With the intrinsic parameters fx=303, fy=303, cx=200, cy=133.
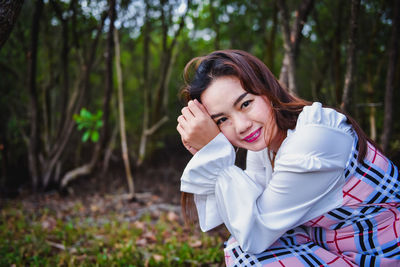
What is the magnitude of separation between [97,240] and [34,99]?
192 centimetres

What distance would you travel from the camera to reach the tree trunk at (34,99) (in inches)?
117

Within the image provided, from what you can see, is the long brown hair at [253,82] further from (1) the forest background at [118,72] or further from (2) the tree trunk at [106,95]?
(2) the tree trunk at [106,95]

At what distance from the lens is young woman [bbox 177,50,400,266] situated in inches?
49.2

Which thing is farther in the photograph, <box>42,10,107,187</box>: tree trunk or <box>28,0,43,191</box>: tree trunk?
<box>42,10,107,187</box>: tree trunk

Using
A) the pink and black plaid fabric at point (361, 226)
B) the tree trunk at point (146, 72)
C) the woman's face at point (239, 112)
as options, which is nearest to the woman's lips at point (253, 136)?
the woman's face at point (239, 112)

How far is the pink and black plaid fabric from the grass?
1022 millimetres

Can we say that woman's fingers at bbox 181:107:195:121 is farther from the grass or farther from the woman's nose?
the grass

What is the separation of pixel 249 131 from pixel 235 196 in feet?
1.06

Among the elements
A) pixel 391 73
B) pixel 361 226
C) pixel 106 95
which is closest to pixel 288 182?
pixel 361 226

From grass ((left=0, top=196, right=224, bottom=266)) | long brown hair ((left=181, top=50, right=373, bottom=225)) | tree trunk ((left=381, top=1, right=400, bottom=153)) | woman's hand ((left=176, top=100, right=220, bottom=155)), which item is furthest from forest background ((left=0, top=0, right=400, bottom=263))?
woman's hand ((left=176, top=100, right=220, bottom=155))

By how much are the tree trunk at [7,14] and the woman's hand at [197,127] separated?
99 centimetres

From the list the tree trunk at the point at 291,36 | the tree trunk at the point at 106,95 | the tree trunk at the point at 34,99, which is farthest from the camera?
the tree trunk at the point at 106,95

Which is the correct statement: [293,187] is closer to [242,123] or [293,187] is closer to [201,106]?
[242,123]

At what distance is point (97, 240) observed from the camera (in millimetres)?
2631
